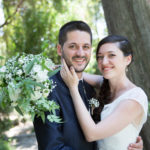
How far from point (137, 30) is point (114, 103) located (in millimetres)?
1423

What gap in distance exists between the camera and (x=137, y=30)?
3396 mm

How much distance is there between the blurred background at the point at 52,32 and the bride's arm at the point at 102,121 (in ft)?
1.70

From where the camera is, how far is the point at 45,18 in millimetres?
9273

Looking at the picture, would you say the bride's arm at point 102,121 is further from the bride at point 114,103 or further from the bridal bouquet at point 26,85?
the bridal bouquet at point 26,85

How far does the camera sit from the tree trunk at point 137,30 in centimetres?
334

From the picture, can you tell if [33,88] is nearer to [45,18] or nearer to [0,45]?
[45,18]

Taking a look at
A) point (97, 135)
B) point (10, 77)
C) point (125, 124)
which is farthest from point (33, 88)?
point (125, 124)

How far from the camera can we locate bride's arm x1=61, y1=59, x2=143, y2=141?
7.28ft

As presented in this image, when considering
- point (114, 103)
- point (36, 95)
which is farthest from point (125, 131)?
point (36, 95)

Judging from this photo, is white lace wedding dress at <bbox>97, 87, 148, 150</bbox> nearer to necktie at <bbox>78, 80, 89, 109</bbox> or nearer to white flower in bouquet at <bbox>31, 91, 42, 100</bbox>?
necktie at <bbox>78, 80, 89, 109</bbox>

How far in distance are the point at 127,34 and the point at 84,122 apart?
73.4 inches

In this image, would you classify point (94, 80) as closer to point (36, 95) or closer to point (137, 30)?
point (137, 30)

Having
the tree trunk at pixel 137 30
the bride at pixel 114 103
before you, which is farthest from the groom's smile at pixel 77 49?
the tree trunk at pixel 137 30

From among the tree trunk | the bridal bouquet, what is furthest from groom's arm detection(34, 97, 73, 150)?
the tree trunk
